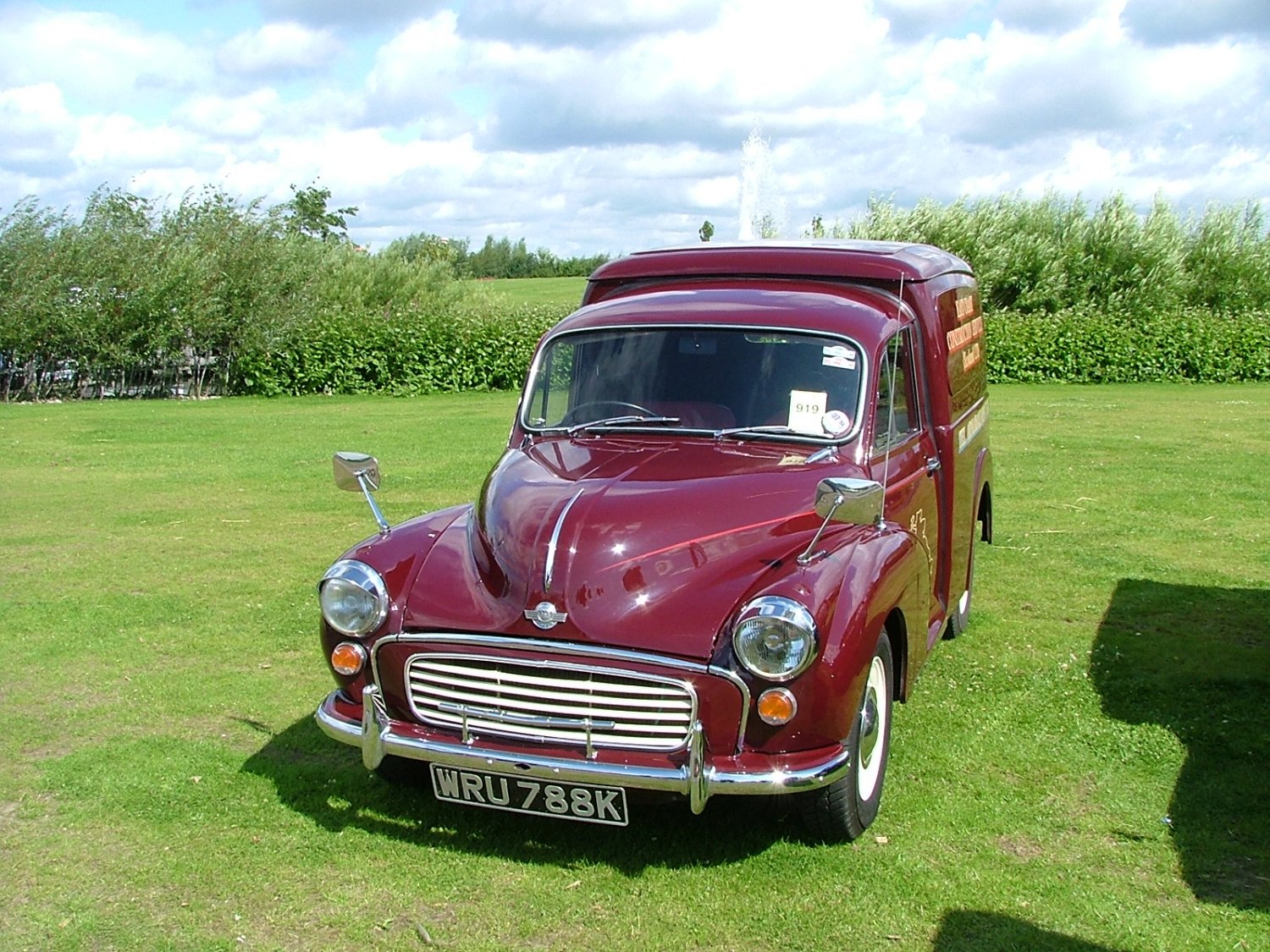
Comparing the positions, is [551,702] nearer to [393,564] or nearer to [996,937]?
[393,564]

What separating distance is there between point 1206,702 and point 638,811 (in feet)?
9.99

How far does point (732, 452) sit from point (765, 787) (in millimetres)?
1553

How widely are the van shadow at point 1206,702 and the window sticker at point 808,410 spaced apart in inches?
80.8

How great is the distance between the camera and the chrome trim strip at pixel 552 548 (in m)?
4.35

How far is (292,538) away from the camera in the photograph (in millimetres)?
10344

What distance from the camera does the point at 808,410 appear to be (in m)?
5.38

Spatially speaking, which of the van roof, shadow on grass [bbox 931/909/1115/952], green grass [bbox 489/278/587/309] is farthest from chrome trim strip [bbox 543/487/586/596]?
green grass [bbox 489/278/587/309]

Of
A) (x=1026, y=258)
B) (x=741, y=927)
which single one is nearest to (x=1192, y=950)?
(x=741, y=927)

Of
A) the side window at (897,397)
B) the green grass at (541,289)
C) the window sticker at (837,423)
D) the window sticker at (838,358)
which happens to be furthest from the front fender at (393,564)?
the green grass at (541,289)

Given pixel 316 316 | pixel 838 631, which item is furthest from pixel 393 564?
pixel 316 316

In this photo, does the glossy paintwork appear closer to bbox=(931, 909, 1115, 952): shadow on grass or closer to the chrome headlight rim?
the chrome headlight rim

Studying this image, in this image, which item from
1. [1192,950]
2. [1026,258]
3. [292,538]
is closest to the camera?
[1192,950]

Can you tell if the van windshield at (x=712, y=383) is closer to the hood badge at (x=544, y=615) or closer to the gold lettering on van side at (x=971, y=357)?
the hood badge at (x=544, y=615)

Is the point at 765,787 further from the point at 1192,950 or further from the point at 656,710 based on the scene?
the point at 1192,950
